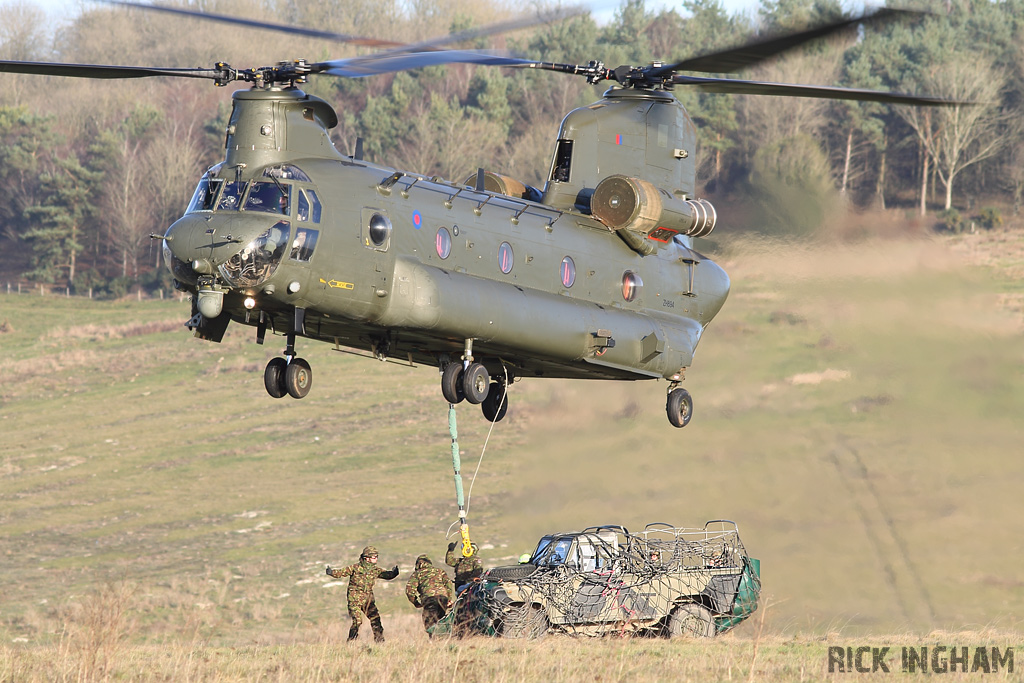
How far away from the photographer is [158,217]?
83.1m

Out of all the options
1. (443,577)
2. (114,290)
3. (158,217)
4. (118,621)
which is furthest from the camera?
(158,217)

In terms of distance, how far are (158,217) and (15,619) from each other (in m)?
55.2

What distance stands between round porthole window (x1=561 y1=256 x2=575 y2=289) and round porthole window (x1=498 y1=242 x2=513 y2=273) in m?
1.16

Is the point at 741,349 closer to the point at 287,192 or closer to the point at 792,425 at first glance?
the point at 792,425

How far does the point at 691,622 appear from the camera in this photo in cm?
1933

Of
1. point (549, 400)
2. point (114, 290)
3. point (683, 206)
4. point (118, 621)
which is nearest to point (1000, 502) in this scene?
point (549, 400)

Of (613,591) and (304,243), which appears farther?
(613,591)

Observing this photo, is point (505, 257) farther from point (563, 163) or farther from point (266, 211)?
point (266, 211)

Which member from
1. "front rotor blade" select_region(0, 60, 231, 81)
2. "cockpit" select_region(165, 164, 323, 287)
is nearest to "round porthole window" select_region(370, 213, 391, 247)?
"cockpit" select_region(165, 164, 323, 287)

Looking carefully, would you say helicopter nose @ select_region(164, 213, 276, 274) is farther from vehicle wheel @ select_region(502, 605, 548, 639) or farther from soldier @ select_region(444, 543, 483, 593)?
vehicle wheel @ select_region(502, 605, 548, 639)

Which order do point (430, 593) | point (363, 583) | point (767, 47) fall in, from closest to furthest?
1. point (767, 47)
2. point (430, 593)
3. point (363, 583)

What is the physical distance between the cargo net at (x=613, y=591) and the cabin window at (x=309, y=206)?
595 cm

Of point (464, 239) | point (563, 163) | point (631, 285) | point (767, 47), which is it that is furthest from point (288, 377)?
point (767, 47)

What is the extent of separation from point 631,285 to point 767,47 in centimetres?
613
